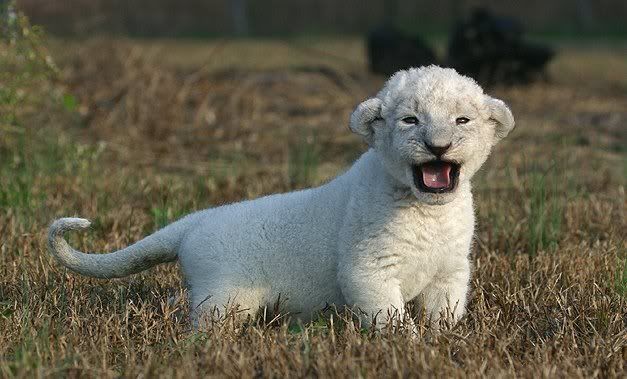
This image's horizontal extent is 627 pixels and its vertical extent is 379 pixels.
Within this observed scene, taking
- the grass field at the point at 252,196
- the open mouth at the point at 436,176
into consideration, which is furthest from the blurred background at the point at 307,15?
the open mouth at the point at 436,176

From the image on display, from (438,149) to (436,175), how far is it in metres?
0.15

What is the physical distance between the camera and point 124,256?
188 inches

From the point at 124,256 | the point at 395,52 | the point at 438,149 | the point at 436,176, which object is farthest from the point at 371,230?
the point at 395,52

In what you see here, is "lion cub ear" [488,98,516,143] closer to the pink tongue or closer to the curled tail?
the pink tongue

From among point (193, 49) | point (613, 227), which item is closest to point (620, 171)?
point (613, 227)

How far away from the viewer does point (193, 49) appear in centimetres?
1623

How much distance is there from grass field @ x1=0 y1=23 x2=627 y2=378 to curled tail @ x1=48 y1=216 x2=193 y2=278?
0.47 feet

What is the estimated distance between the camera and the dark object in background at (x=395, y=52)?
532 inches

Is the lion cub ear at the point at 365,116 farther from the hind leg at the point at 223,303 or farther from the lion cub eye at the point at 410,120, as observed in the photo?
the hind leg at the point at 223,303

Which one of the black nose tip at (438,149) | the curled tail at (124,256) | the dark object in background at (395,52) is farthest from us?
the dark object in background at (395,52)

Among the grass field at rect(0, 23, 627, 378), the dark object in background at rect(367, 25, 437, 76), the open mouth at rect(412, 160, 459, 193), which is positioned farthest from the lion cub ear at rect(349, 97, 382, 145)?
the dark object in background at rect(367, 25, 437, 76)

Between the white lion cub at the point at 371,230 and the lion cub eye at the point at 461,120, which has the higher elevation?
the lion cub eye at the point at 461,120

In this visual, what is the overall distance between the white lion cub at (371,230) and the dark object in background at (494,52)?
27.5ft

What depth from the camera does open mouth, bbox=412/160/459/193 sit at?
4051 millimetres
